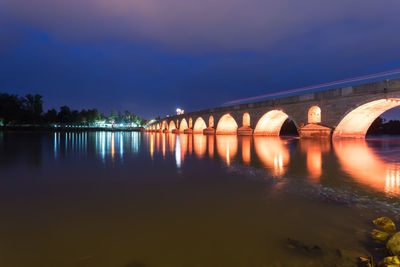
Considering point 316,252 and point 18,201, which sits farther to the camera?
point 18,201

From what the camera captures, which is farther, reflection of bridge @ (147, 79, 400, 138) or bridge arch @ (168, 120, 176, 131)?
bridge arch @ (168, 120, 176, 131)

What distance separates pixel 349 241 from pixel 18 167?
7.90m

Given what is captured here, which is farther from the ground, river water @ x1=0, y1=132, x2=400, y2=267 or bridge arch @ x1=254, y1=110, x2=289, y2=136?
bridge arch @ x1=254, y1=110, x2=289, y2=136

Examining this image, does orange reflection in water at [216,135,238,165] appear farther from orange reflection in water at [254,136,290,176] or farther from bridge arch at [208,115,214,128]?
bridge arch at [208,115,214,128]

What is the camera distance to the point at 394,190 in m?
3.96

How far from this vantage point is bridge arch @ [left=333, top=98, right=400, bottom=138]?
608 inches

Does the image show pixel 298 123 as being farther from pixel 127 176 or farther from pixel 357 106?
pixel 127 176

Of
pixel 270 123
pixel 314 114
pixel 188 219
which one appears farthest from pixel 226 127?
pixel 188 219

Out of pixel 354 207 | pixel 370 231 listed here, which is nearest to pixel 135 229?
pixel 370 231

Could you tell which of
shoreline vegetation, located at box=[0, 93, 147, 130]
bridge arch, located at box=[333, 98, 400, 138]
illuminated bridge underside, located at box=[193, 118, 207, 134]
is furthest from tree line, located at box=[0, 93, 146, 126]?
bridge arch, located at box=[333, 98, 400, 138]

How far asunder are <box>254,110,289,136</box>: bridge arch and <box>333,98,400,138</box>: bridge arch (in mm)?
7881

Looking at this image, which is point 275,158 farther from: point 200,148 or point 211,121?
point 211,121

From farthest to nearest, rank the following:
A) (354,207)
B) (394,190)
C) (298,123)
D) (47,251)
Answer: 1. (298,123)
2. (394,190)
3. (354,207)
4. (47,251)

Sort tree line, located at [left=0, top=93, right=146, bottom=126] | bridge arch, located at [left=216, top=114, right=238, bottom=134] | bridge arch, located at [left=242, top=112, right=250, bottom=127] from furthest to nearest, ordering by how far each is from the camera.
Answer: tree line, located at [left=0, top=93, right=146, bottom=126], bridge arch, located at [left=216, top=114, right=238, bottom=134], bridge arch, located at [left=242, top=112, right=250, bottom=127]
